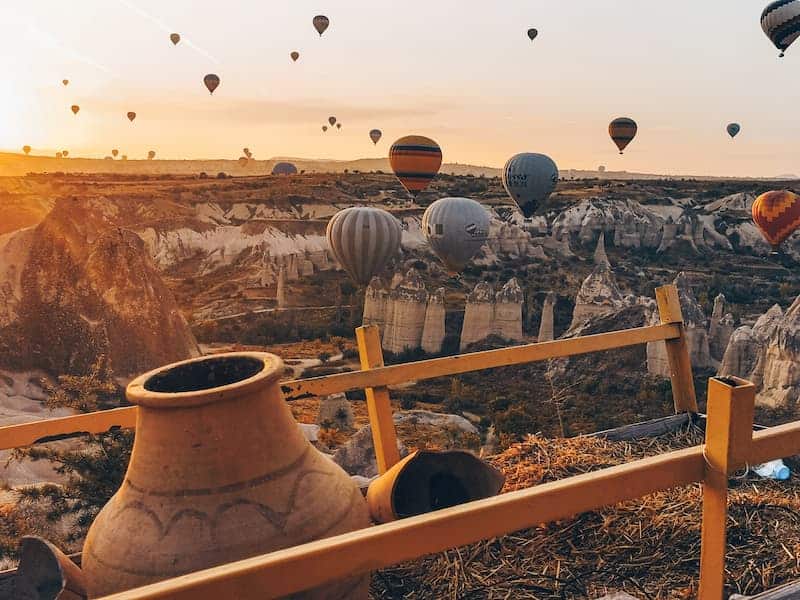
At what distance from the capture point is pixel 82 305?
16.9m

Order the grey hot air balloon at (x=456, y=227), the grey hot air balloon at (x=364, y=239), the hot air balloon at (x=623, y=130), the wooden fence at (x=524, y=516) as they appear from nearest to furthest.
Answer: the wooden fence at (x=524, y=516) → the grey hot air balloon at (x=364, y=239) → the grey hot air balloon at (x=456, y=227) → the hot air balloon at (x=623, y=130)

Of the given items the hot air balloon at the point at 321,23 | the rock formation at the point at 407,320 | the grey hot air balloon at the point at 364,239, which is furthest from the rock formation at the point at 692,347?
the hot air balloon at the point at 321,23

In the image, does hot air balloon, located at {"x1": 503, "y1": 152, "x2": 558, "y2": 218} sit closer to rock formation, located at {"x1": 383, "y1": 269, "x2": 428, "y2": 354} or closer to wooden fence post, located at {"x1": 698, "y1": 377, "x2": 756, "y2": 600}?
rock formation, located at {"x1": 383, "y1": 269, "x2": 428, "y2": 354}

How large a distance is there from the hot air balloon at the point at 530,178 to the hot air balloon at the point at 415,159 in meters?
3.88

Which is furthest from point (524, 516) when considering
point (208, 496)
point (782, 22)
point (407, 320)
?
point (782, 22)

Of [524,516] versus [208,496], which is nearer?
[524,516]

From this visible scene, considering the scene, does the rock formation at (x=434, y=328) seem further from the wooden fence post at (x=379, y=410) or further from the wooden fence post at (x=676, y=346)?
the wooden fence post at (x=379, y=410)

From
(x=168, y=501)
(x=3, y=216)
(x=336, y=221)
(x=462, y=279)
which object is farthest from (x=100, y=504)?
(x=462, y=279)

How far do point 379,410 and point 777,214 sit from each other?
117ft

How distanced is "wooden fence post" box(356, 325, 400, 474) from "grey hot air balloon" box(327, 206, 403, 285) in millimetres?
19840

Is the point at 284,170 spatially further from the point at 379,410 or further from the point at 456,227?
the point at 379,410

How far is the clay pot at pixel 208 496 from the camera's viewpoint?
266 cm

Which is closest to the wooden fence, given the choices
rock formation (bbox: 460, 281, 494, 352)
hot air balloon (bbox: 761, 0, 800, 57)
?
rock formation (bbox: 460, 281, 494, 352)

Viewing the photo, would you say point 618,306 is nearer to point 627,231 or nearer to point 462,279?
point 462,279
